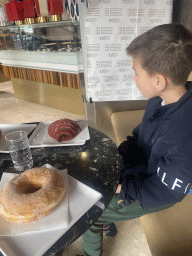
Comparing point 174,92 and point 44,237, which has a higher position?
point 174,92

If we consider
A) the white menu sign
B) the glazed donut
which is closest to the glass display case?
the white menu sign

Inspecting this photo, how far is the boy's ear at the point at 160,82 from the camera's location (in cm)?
64

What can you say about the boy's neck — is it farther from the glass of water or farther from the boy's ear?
the glass of water

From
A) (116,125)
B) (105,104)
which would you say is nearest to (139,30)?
(105,104)

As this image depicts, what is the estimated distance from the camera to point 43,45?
2361 millimetres

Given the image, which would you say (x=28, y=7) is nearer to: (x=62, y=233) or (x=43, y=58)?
(x=43, y=58)

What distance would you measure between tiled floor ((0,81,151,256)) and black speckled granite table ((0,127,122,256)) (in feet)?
1.82

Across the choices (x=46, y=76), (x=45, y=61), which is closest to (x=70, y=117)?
(x=46, y=76)

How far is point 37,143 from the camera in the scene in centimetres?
76

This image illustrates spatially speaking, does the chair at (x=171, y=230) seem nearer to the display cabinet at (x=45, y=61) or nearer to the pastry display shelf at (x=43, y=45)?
the display cabinet at (x=45, y=61)

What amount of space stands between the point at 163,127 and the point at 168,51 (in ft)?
0.84

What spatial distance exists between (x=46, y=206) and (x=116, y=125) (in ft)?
3.51

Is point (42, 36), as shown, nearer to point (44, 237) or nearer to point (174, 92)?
point (174, 92)

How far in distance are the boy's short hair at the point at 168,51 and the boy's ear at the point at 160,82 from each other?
0.01 meters
